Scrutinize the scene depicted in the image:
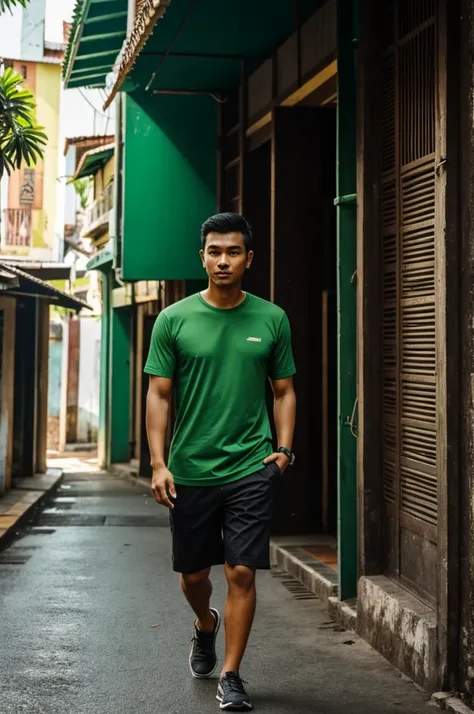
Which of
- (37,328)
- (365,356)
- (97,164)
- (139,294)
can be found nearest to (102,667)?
(365,356)

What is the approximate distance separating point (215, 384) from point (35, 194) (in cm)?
3176

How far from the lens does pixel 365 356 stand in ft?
23.2

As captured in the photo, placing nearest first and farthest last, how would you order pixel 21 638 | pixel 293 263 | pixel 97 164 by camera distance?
pixel 21 638
pixel 293 263
pixel 97 164

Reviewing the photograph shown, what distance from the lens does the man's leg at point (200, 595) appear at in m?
5.57

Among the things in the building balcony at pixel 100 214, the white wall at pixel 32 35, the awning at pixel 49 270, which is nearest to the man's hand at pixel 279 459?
the awning at pixel 49 270

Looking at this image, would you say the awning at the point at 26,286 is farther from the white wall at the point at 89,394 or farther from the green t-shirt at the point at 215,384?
the white wall at the point at 89,394

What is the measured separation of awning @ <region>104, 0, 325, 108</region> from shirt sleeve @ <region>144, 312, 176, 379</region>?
4.05 m

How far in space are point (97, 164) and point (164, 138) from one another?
606 inches

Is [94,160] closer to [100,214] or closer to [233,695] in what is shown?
[100,214]

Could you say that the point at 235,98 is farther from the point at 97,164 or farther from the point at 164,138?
the point at 97,164

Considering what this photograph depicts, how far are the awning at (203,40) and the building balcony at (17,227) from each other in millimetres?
22880

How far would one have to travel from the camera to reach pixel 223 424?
17.5 feet

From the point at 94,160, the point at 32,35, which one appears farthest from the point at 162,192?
the point at 32,35

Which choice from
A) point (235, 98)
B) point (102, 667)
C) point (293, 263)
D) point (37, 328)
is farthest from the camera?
point (37, 328)
